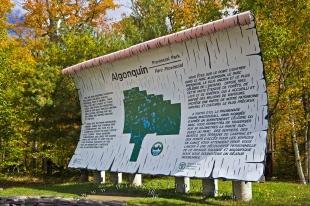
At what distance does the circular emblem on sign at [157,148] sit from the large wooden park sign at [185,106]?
32 mm

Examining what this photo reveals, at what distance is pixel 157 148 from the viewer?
1430 cm

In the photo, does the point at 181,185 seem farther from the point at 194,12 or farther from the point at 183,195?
the point at 194,12

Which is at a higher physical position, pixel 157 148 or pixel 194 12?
pixel 194 12

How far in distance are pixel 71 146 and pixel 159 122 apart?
10.1 m

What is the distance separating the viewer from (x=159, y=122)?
1459 centimetres

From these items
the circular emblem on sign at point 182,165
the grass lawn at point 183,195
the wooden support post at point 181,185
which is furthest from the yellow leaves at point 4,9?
the circular emblem on sign at point 182,165

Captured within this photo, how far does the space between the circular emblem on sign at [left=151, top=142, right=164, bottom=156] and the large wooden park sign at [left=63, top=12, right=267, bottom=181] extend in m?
0.03

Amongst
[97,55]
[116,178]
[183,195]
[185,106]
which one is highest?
[97,55]

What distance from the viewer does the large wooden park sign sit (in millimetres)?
11609

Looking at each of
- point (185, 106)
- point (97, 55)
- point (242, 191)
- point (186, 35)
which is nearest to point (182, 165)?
point (185, 106)

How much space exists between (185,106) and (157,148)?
1633 mm

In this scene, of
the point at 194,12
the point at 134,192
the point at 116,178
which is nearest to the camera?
the point at 134,192

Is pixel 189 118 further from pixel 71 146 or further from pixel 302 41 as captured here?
pixel 71 146

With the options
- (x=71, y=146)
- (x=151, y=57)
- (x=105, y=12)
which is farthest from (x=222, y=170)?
(x=105, y=12)
